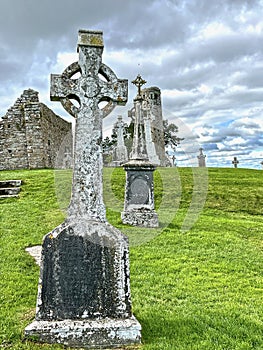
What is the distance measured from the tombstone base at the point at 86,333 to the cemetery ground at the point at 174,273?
0.34 feet

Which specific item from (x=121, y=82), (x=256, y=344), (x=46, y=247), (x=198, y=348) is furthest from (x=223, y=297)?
(x=121, y=82)

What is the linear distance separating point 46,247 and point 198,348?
1.89 meters

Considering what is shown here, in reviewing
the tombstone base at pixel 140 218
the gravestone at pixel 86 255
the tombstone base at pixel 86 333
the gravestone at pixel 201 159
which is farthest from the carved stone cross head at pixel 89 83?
the gravestone at pixel 201 159

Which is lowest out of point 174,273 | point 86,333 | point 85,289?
point 174,273

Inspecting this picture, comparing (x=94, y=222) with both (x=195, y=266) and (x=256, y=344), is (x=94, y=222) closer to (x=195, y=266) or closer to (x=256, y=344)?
(x=256, y=344)

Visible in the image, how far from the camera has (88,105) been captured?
4.12 meters

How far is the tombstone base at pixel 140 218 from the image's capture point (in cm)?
996

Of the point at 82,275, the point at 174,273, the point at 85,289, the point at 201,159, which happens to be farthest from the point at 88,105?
the point at 201,159

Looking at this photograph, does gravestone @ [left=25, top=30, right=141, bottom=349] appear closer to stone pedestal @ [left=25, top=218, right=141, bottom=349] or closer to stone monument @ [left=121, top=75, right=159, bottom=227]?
stone pedestal @ [left=25, top=218, right=141, bottom=349]

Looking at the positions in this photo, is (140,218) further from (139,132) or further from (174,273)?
(174,273)

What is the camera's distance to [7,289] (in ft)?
16.6

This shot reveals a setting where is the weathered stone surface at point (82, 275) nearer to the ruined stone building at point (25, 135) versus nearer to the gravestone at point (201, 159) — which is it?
the ruined stone building at point (25, 135)

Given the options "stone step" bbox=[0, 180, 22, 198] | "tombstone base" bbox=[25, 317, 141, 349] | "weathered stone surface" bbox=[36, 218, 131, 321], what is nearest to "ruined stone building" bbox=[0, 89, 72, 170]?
"stone step" bbox=[0, 180, 22, 198]

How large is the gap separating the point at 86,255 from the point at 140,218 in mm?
6232
